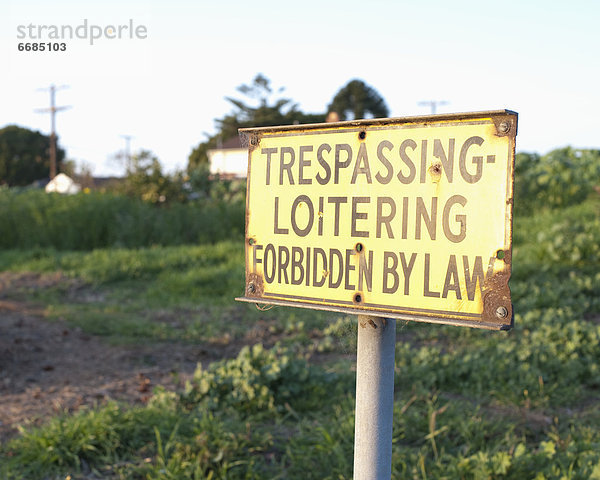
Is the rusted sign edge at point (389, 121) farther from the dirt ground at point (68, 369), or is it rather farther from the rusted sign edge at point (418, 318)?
the dirt ground at point (68, 369)

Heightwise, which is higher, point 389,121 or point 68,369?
point 389,121

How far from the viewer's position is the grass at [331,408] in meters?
2.67

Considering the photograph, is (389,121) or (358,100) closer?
(389,121)

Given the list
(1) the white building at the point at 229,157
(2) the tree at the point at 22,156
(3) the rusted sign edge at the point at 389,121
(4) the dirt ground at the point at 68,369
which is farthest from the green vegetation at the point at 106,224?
(1) the white building at the point at 229,157

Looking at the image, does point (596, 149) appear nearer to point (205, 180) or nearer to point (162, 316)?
point (205, 180)

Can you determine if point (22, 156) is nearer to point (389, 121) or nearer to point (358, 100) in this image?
point (358, 100)

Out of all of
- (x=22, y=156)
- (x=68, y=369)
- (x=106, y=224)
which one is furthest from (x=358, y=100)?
(x=68, y=369)

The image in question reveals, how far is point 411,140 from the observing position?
129cm

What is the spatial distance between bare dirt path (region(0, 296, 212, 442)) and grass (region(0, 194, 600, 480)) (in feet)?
1.06

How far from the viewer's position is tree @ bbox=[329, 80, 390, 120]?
169ft

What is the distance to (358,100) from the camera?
51.9 m

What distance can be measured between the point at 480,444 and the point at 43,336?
3964mm

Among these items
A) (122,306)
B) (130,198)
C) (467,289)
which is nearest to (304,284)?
(467,289)

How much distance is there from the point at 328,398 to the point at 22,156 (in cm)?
4881
